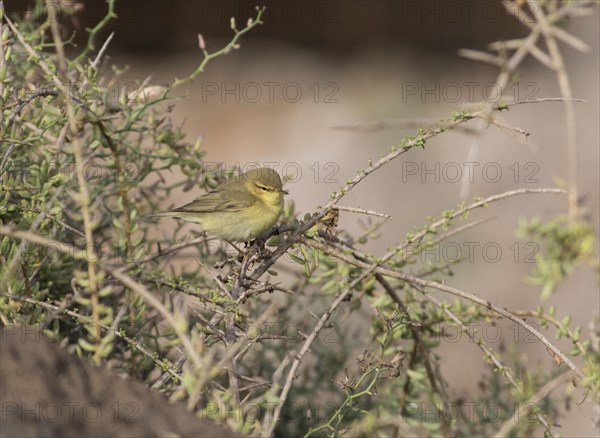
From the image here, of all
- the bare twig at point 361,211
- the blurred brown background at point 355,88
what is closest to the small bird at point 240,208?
the bare twig at point 361,211

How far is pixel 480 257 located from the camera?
9.44 metres

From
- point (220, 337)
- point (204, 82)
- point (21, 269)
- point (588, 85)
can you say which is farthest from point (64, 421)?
point (204, 82)

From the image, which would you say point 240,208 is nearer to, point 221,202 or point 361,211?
point 221,202

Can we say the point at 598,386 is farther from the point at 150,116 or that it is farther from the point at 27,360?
the point at 150,116

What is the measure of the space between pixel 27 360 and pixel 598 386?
1.82 metres

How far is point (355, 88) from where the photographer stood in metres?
14.0

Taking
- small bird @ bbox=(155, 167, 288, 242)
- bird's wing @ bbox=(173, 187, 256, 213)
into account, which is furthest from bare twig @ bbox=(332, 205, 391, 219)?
bird's wing @ bbox=(173, 187, 256, 213)

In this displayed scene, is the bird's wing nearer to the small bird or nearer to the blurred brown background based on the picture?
the small bird

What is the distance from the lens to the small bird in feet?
16.4

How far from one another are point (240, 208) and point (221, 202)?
0.18 metres

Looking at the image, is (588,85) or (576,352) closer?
(576,352)

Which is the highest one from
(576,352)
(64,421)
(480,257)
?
(64,421)

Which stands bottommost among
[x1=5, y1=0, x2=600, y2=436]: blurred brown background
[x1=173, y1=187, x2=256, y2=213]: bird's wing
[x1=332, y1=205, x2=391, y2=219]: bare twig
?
[x1=5, y1=0, x2=600, y2=436]: blurred brown background

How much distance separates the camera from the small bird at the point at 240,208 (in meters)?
4.99
